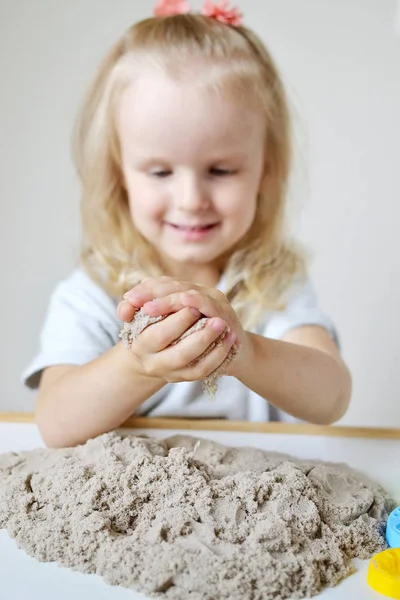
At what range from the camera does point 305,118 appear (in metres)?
1.46

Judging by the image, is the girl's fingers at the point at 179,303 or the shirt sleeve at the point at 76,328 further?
the shirt sleeve at the point at 76,328

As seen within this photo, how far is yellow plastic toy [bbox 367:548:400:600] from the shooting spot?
453 mm

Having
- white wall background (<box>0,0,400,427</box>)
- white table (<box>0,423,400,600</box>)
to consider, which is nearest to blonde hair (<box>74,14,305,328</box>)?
white table (<box>0,423,400,600</box>)

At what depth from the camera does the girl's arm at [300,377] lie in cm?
68

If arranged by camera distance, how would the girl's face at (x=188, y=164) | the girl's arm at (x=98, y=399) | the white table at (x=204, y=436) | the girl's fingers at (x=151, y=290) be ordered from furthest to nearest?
1. the girl's face at (x=188, y=164)
2. the girl's arm at (x=98, y=399)
3. the girl's fingers at (x=151, y=290)
4. the white table at (x=204, y=436)

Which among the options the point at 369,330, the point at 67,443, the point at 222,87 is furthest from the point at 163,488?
the point at 369,330

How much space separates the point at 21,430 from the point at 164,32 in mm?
540

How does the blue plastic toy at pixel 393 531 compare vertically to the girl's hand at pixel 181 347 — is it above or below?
below

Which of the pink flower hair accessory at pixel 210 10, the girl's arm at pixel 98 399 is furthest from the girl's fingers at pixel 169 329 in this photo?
the pink flower hair accessory at pixel 210 10

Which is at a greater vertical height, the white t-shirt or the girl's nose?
the girl's nose

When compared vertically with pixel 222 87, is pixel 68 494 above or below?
below

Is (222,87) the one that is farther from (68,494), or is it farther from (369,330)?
(369,330)

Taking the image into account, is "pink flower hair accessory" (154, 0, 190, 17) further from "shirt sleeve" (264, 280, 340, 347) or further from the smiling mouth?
"shirt sleeve" (264, 280, 340, 347)

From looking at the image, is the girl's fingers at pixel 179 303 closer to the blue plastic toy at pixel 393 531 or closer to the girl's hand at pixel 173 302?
the girl's hand at pixel 173 302
